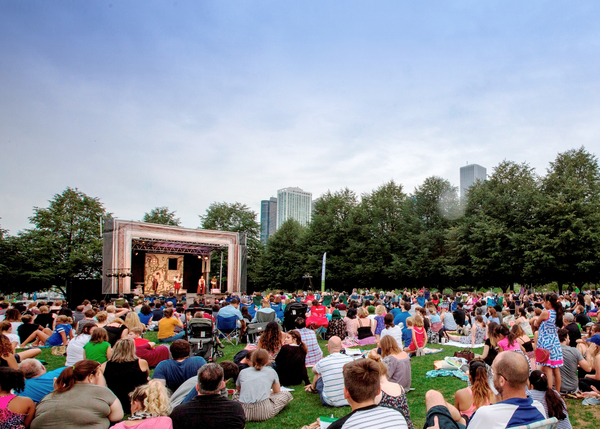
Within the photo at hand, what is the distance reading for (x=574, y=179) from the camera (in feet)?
83.3

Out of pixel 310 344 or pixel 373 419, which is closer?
pixel 373 419

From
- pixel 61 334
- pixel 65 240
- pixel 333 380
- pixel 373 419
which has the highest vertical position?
pixel 65 240

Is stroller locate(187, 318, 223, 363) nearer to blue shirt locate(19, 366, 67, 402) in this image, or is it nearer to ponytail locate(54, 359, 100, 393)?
blue shirt locate(19, 366, 67, 402)

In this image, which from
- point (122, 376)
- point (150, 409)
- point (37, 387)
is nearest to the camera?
point (150, 409)

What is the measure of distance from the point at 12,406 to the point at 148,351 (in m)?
3.29

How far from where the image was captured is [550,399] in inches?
130

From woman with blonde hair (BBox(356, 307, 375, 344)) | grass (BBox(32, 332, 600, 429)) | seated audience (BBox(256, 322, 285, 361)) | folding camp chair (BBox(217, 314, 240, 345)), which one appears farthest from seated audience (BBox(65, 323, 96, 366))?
woman with blonde hair (BBox(356, 307, 375, 344))

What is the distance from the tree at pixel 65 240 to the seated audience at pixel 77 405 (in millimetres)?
31638

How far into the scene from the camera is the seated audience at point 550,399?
10.7 ft

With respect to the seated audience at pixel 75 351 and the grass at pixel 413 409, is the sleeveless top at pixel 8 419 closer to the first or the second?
the grass at pixel 413 409

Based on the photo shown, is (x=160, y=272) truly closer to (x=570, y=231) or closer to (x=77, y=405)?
(x=570, y=231)

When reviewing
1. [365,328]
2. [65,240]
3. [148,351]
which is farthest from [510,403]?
[65,240]

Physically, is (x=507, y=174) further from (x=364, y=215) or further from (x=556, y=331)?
(x=556, y=331)

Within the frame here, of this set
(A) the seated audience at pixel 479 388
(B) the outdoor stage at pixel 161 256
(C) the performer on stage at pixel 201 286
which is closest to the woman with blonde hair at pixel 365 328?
(A) the seated audience at pixel 479 388
